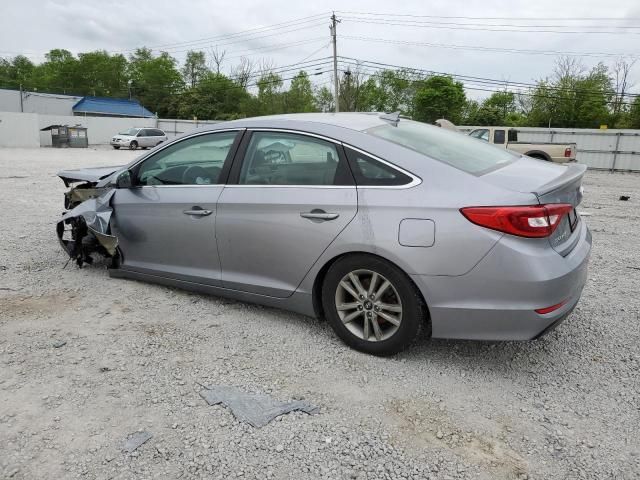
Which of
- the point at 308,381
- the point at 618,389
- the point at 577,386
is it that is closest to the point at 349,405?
the point at 308,381

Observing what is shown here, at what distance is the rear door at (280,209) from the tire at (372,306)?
218 millimetres

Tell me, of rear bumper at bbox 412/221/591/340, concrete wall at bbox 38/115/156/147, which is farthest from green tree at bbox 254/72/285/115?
rear bumper at bbox 412/221/591/340

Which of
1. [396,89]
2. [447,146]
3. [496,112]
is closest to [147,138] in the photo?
[447,146]

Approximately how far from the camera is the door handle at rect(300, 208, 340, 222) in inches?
123

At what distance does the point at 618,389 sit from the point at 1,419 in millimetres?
3404

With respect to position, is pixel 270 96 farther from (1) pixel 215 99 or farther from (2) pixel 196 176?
(2) pixel 196 176

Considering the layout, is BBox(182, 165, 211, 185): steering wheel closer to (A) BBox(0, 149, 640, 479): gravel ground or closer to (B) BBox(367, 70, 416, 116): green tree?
(A) BBox(0, 149, 640, 479): gravel ground

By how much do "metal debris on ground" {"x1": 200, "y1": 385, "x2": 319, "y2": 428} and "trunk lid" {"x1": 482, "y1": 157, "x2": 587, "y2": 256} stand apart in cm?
166

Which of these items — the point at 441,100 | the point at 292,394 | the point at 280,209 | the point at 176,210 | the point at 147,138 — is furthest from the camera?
the point at 441,100

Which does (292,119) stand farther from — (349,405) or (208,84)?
(208,84)

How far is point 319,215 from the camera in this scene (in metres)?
3.18

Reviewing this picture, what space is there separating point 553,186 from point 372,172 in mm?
1057

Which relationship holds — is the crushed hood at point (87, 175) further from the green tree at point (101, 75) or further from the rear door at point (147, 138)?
the green tree at point (101, 75)

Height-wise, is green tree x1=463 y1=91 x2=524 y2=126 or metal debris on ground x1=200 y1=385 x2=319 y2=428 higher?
green tree x1=463 y1=91 x2=524 y2=126
